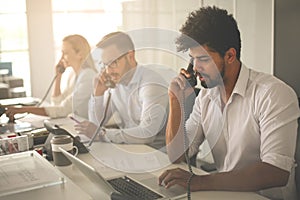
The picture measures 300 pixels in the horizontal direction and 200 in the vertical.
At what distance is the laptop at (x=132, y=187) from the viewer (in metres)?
1.25

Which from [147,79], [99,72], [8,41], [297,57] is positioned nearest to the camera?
[147,79]

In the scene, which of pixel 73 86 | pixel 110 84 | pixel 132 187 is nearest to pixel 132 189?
pixel 132 187

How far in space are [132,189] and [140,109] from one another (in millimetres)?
825

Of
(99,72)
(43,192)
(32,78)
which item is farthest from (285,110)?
(32,78)

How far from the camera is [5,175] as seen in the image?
1.49 metres

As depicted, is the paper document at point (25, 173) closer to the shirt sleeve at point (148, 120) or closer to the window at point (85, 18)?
the shirt sleeve at point (148, 120)

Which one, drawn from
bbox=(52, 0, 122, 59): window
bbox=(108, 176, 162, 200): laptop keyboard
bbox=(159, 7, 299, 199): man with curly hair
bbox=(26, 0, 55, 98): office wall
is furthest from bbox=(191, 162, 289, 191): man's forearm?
bbox=(52, 0, 122, 59): window

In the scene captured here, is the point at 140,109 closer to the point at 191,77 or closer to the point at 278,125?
the point at 191,77

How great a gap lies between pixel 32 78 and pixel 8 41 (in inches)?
14.4

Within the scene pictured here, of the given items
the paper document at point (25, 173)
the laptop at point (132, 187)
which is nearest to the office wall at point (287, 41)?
the laptop at point (132, 187)

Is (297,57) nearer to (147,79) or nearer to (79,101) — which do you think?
(147,79)

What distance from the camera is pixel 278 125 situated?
1.38m

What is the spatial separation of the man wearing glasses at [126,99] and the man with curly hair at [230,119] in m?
0.23

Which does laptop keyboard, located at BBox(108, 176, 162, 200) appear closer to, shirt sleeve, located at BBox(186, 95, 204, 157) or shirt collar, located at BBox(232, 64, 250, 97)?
shirt sleeve, located at BBox(186, 95, 204, 157)
